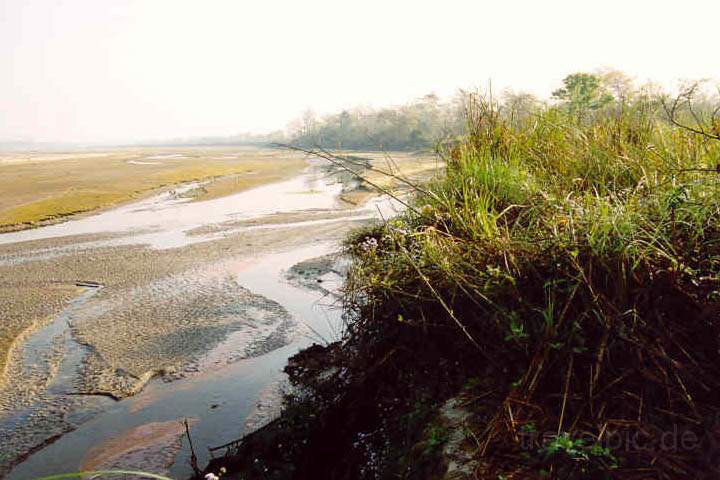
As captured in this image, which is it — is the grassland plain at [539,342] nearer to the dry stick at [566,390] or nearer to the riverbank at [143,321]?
the dry stick at [566,390]

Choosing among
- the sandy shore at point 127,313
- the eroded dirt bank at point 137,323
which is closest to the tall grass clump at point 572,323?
the eroded dirt bank at point 137,323

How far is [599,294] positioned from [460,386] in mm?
809

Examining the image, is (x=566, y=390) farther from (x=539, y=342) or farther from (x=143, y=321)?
(x=143, y=321)

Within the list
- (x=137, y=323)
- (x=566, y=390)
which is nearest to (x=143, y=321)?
(x=137, y=323)

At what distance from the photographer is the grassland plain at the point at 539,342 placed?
1.84m

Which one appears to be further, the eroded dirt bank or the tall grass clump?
the eroded dirt bank

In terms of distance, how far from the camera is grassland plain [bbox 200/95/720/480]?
184 centimetres

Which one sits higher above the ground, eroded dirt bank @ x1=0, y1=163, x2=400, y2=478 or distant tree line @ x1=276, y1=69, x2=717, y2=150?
distant tree line @ x1=276, y1=69, x2=717, y2=150

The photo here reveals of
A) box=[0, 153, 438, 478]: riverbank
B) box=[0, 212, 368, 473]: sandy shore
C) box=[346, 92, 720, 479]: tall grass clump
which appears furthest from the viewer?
box=[0, 212, 368, 473]: sandy shore

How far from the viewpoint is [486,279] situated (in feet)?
8.45

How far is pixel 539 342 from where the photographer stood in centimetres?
217

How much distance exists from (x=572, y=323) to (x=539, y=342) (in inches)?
6.8

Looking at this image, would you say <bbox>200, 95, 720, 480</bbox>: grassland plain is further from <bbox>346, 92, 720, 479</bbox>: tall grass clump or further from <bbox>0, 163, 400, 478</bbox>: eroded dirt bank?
<bbox>0, 163, 400, 478</bbox>: eroded dirt bank

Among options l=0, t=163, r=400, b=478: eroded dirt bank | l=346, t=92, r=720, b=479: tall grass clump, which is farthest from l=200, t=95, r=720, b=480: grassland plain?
l=0, t=163, r=400, b=478: eroded dirt bank
